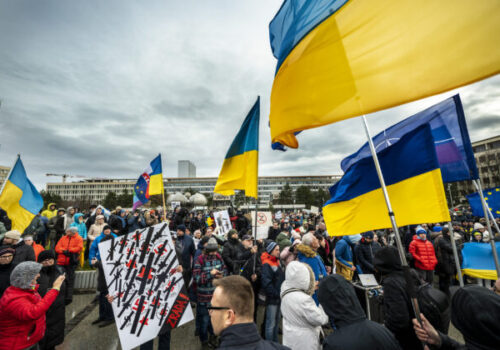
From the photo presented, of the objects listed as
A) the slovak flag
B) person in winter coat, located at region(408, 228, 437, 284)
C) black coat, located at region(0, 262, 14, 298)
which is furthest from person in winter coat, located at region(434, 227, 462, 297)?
black coat, located at region(0, 262, 14, 298)

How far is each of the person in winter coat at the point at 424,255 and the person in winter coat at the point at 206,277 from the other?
5.26 metres

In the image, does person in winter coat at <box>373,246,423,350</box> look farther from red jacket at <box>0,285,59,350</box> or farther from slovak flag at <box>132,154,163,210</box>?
slovak flag at <box>132,154,163,210</box>

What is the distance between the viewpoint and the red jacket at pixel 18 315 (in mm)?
2670

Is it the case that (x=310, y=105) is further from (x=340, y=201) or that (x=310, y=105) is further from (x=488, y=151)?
(x=488, y=151)

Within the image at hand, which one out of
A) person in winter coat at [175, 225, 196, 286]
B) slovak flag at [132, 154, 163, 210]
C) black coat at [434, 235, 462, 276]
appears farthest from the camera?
slovak flag at [132, 154, 163, 210]

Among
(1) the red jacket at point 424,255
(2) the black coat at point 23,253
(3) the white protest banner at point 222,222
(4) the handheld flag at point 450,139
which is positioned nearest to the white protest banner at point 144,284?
(2) the black coat at point 23,253

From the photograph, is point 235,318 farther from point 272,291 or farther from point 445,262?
point 445,262

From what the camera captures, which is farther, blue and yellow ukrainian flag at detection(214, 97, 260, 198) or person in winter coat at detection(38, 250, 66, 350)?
blue and yellow ukrainian flag at detection(214, 97, 260, 198)

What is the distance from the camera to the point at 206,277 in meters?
4.50

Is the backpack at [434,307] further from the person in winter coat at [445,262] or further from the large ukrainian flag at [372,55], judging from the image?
the person in winter coat at [445,262]

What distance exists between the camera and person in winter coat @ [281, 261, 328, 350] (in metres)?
2.75

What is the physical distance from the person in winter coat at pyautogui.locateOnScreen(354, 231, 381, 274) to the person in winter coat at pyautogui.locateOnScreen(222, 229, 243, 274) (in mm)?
2927

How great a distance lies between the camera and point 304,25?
8.25ft

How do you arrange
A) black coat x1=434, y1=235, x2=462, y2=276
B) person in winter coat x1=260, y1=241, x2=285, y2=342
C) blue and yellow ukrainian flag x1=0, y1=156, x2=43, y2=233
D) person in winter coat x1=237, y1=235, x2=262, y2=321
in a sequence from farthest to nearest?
black coat x1=434, y1=235, x2=462, y2=276
blue and yellow ukrainian flag x1=0, y1=156, x2=43, y2=233
person in winter coat x1=237, y1=235, x2=262, y2=321
person in winter coat x1=260, y1=241, x2=285, y2=342
